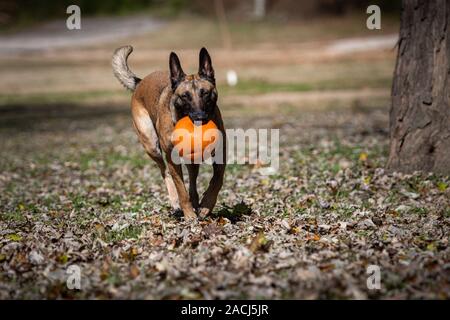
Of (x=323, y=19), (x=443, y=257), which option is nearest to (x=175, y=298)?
(x=443, y=257)

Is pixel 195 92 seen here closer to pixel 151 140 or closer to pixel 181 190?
pixel 181 190

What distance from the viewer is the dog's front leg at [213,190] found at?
324 inches

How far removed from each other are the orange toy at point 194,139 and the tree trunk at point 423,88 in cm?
387

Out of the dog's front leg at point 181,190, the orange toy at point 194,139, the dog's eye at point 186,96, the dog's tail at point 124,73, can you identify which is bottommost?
the dog's front leg at point 181,190

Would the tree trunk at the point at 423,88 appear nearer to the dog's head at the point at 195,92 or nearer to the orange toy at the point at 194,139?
the dog's head at the point at 195,92

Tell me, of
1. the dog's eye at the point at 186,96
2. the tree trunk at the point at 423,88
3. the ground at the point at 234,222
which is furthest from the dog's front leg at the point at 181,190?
the tree trunk at the point at 423,88

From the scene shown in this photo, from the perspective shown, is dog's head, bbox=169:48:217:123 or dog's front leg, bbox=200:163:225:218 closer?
dog's head, bbox=169:48:217:123

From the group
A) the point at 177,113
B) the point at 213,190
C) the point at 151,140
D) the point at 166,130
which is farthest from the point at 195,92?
the point at 151,140

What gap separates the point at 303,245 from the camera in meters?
7.07

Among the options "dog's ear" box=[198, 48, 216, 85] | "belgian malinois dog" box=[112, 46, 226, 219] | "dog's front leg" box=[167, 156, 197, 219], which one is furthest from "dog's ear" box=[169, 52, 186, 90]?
"dog's front leg" box=[167, 156, 197, 219]

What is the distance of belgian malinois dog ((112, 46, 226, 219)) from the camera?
7.86 metres

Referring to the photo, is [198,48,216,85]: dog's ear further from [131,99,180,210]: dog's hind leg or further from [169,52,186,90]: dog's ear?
[131,99,180,210]: dog's hind leg
